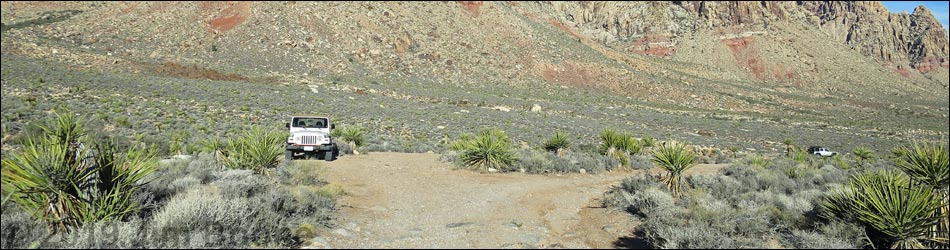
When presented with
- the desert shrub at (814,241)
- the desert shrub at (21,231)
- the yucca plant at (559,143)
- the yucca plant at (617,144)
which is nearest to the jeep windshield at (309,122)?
the yucca plant at (559,143)

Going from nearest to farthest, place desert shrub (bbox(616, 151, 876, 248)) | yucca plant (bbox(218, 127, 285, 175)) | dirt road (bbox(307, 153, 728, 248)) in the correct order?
desert shrub (bbox(616, 151, 876, 248)) < dirt road (bbox(307, 153, 728, 248)) < yucca plant (bbox(218, 127, 285, 175))

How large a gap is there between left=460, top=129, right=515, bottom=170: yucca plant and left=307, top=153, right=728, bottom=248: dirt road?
86 cm

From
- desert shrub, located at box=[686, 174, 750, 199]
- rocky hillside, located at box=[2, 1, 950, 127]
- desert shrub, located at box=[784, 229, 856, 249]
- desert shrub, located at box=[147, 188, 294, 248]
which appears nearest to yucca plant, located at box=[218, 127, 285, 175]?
desert shrub, located at box=[147, 188, 294, 248]

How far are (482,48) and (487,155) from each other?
51.0 meters

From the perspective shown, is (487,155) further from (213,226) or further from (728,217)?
(213,226)

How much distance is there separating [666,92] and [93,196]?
69481 mm

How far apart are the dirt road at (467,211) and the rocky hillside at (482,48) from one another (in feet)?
122

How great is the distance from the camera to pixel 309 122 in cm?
1658

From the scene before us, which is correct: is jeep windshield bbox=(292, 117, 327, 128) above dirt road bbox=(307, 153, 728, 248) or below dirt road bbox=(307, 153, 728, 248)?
above

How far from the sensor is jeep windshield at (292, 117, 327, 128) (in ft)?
53.7

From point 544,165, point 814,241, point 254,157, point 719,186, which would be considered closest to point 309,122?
point 254,157

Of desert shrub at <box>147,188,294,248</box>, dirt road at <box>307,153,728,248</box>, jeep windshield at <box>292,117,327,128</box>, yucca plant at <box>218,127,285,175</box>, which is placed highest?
jeep windshield at <box>292,117,327,128</box>

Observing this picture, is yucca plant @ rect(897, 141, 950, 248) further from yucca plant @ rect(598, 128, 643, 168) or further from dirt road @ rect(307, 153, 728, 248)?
yucca plant @ rect(598, 128, 643, 168)

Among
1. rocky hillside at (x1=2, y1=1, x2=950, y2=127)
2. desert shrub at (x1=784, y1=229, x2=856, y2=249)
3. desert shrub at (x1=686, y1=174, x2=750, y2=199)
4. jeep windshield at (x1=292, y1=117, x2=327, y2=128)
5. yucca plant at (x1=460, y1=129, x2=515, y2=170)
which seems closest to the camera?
desert shrub at (x1=784, y1=229, x2=856, y2=249)
